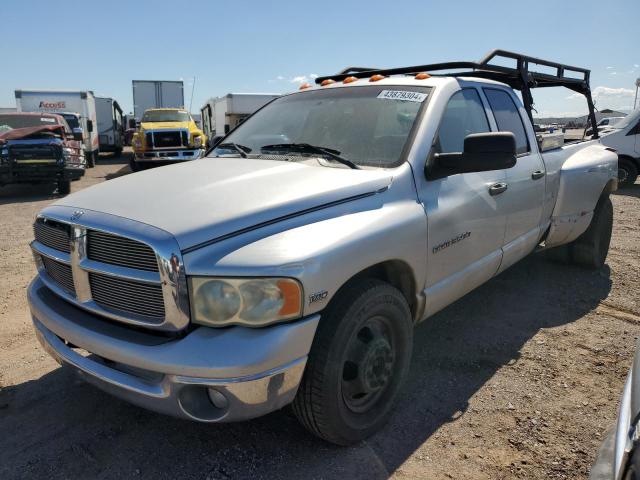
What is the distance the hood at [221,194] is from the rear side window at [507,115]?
1.52m

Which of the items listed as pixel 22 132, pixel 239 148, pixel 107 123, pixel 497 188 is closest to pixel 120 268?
pixel 239 148

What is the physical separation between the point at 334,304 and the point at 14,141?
10.6m

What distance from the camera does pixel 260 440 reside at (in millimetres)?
2512

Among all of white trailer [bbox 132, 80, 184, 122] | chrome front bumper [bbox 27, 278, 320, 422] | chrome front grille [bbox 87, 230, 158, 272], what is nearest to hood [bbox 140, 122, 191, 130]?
white trailer [bbox 132, 80, 184, 122]

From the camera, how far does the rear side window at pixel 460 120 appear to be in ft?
9.86

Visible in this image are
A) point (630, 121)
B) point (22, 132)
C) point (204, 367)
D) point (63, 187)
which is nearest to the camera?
point (204, 367)

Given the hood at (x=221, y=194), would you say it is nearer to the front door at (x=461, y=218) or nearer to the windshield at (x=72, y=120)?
the front door at (x=461, y=218)

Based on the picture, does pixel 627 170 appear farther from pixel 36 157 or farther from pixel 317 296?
pixel 36 157

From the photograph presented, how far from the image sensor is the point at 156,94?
23.7 m

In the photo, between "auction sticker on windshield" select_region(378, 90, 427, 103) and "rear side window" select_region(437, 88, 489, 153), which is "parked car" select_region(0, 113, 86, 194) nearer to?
"auction sticker on windshield" select_region(378, 90, 427, 103)

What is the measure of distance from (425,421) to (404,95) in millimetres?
1937

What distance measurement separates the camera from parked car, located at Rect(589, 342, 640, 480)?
1.34m

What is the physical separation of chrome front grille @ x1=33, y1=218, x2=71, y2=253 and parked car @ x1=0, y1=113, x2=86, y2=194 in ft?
29.4

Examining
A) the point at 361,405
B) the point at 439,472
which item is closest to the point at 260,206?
the point at 361,405
